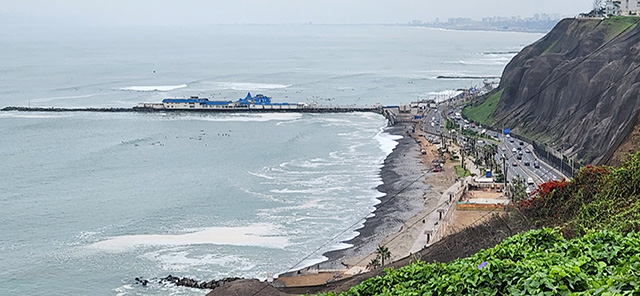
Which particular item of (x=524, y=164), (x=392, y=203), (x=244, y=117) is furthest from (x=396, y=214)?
(x=244, y=117)

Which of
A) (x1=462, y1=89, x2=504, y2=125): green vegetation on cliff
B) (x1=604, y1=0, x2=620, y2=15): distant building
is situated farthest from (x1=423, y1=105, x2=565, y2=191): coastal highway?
(x1=604, y1=0, x2=620, y2=15): distant building

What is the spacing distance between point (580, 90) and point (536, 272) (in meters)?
52.1

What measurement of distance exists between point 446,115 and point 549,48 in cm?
1251

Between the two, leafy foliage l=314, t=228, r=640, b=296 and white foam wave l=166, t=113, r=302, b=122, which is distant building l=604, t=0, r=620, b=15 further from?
leafy foliage l=314, t=228, r=640, b=296

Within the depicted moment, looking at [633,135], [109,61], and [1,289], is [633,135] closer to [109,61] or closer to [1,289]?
[1,289]

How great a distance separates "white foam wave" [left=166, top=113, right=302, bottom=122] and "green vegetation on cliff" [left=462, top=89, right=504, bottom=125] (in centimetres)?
1816

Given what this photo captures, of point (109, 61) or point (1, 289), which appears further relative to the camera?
point (109, 61)

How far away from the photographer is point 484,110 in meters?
76.5

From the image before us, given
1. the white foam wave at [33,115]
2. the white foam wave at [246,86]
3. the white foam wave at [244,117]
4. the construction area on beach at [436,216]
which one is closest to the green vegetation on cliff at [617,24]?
the construction area on beach at [436,216]

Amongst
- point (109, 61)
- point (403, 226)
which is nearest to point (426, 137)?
point (403, 226)

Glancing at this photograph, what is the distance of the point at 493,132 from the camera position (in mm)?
66750

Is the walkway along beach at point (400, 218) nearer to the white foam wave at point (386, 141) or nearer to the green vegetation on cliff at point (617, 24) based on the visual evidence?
the white foam wave at point (386, 141)

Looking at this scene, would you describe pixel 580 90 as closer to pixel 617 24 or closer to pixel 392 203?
pixel 617 24

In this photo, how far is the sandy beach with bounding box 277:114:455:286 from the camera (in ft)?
107
